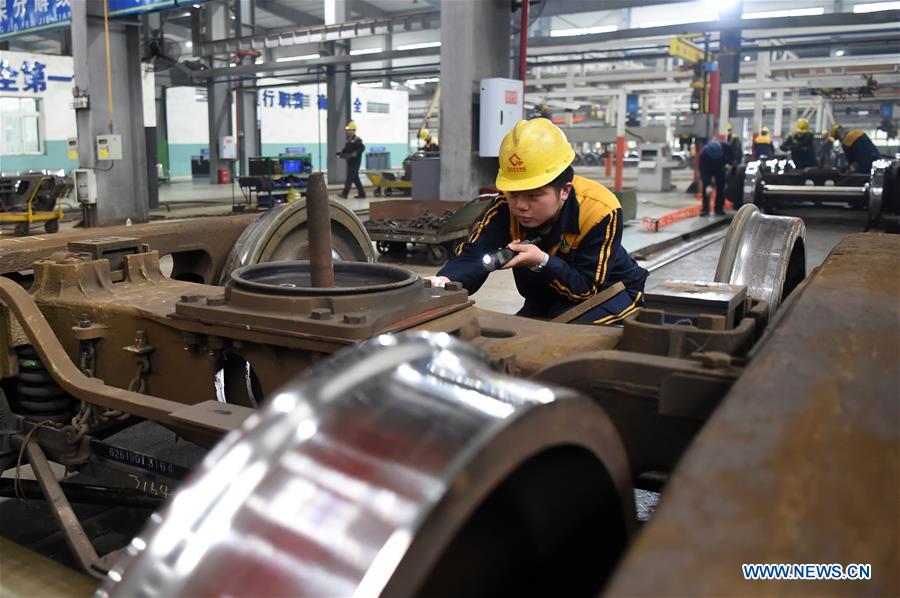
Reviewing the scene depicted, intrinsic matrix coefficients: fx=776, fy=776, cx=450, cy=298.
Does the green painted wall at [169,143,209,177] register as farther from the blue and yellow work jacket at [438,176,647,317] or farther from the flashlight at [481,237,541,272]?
the flashlight at [481,237,541,272]

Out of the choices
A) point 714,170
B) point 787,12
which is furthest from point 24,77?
point 787,12

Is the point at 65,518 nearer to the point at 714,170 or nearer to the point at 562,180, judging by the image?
the point at 562,180

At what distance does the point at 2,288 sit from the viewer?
80.1 inches

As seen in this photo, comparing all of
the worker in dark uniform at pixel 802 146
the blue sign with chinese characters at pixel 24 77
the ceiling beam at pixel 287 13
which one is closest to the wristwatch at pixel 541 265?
the worker in dark uniform at pixel 802 146

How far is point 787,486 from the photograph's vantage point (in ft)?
2.34

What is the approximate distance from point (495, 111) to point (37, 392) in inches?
250

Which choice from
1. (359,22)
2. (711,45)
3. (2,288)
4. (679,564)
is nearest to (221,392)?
(2,288)

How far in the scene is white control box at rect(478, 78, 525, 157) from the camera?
310 inches

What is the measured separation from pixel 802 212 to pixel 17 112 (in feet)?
48.4

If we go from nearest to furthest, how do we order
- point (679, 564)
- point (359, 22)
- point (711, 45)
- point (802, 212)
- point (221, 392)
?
point (679, 564) → point (221, 392) → point (802, 212) → point (359, 22) → point (711, 45)

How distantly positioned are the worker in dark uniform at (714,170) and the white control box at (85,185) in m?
8.66

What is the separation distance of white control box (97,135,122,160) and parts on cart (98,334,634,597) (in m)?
10.0

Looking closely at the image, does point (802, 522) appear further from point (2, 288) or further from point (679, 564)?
point (2, 288)

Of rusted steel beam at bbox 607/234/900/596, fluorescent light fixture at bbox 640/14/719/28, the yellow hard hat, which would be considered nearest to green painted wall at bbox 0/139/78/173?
fluorescent light fixture at bbox 640/14/719/28
